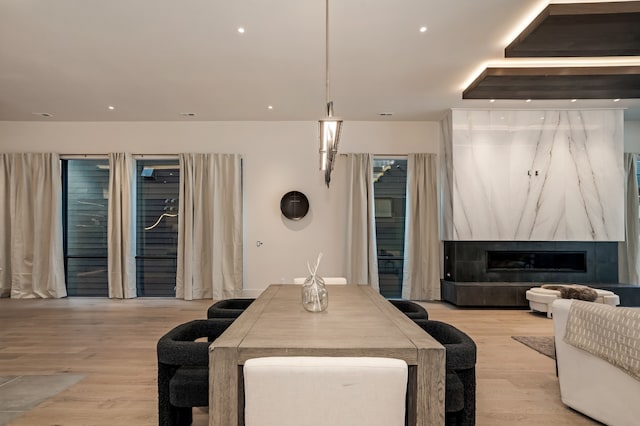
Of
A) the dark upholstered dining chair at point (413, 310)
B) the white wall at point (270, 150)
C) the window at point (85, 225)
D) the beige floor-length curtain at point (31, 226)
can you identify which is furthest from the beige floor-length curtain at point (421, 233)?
the beige floor-length curtain at point (31, 226)

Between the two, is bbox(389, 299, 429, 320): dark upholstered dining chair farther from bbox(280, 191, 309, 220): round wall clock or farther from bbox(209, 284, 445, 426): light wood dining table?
bbox(280, 191, 309, 220): round wall clock

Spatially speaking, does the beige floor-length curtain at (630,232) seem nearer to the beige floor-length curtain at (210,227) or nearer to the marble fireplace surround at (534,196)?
the marble fireplace surround at (534,196)

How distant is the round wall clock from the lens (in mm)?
6602

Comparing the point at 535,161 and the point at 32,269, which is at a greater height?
the point at 535,161

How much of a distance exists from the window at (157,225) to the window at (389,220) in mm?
3431

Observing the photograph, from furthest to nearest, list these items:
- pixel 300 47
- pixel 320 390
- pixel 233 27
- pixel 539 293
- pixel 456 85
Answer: pixel 539 293 → pixel 456 85 → pixel 300 47 → pixel 233 27 → pixel 320 390

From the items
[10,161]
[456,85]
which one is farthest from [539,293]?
[10,161]

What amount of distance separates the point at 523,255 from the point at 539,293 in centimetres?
82

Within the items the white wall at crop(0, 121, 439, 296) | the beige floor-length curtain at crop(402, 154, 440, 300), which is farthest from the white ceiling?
the beige floor-length curtain at crop(402, 154, 440, 300)

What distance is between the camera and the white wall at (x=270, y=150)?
668 centimetres

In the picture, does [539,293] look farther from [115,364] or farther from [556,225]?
[115,364]

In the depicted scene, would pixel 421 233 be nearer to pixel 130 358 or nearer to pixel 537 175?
pixel 537 175

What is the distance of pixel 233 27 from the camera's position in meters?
3.51

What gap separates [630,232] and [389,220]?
12.4ft
